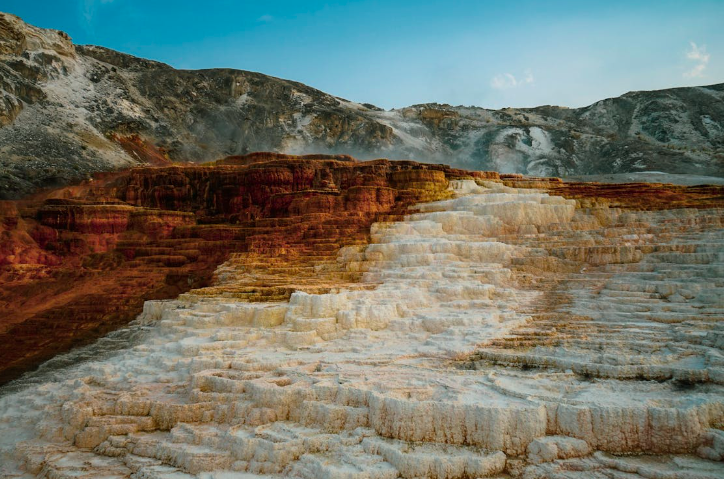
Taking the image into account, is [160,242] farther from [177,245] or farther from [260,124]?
[260,124]

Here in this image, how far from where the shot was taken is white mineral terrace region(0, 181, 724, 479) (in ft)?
17.9

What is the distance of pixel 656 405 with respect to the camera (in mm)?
5609

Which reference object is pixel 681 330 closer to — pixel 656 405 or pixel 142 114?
pixel 656 405

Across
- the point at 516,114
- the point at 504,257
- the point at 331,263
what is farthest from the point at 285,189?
the point at 516,114

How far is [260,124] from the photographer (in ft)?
155

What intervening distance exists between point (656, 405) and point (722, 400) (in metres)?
0.74

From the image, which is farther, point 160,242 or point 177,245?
point 160,242

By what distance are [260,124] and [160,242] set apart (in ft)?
101

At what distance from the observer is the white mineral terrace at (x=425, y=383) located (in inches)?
215

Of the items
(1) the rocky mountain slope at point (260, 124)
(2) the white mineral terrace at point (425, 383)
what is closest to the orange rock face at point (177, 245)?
(2) the white mineral terrace at point (425, 383)

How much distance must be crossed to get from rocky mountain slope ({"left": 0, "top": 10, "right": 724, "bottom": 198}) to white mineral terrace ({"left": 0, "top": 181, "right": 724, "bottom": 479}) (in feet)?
75.5

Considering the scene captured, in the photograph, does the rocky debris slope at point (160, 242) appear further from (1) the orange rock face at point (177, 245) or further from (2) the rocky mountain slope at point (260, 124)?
(2) the rocky mountain slope at point (260, 124)

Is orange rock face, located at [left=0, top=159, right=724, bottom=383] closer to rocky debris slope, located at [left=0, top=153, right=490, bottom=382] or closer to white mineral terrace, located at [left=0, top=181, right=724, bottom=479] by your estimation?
rocky debris slope, located at [left=0, top=153, right=490, bottom=382]

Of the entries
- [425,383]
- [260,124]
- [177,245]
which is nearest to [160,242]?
[177,245]
